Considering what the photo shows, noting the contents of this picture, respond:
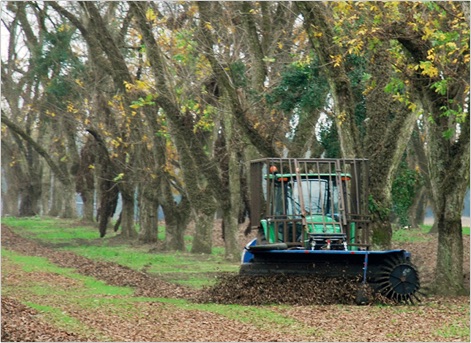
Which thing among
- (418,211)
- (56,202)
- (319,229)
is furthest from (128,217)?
(56,202)

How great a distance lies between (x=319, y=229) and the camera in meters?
23.1

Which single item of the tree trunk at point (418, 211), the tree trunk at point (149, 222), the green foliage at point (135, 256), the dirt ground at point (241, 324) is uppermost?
the tree trunk at point (418, 211)

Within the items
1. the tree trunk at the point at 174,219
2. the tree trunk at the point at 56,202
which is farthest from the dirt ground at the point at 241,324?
the tree trunk at the point at 56,202

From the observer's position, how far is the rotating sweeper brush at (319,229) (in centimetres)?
2167

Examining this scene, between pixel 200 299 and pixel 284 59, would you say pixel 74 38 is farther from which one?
pixel 200 299

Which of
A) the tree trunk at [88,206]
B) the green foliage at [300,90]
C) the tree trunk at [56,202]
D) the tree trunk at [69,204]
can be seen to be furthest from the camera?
the tree trunk at [56,202]

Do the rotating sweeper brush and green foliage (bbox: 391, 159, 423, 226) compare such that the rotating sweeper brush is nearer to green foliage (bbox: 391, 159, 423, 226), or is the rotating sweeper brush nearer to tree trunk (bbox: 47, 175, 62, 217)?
green foliage (bbox: 391, 159, 423, 226)

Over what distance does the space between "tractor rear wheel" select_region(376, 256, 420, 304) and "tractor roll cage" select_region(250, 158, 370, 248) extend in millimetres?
1339

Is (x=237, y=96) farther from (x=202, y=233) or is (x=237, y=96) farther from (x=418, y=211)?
(x=418, y=211)

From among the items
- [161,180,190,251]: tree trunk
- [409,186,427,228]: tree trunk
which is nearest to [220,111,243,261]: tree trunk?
[161,180,190,251]: tree trunk

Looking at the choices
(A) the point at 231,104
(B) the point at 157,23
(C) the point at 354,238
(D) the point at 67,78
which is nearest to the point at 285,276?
(C) the point at 354,238

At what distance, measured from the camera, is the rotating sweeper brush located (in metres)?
21.7

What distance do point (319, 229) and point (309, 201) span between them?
731 mm

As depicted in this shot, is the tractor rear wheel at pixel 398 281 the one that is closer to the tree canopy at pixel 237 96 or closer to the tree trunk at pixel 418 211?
the tree canopy at pixel 237 96
